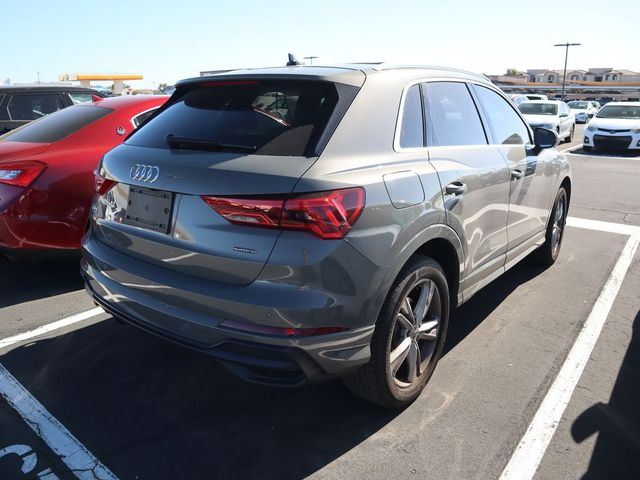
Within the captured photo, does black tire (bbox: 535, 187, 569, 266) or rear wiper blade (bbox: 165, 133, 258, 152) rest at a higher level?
rear wiper blade (bbox: 165, 133, 258, 152)

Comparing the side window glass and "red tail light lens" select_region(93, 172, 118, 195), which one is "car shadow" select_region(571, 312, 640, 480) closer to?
the side window glass

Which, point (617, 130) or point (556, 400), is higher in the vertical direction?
point (556, 400)

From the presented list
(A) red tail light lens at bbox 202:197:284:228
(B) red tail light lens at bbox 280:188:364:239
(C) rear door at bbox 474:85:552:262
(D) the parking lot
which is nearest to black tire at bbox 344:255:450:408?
(D) the parking lot

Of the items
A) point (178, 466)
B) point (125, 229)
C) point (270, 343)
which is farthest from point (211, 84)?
point (178, 466)

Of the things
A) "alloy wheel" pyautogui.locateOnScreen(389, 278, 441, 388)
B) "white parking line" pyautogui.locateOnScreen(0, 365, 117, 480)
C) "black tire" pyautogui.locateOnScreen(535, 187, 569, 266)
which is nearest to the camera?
"white parking line" pyautogui.locateOnScreen(0, 365, 117, 480)

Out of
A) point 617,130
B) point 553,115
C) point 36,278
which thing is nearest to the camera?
point 36,278

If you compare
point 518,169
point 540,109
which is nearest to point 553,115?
point 540,109

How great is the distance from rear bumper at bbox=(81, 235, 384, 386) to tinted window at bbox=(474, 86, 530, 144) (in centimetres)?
200

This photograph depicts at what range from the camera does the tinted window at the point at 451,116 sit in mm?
3104

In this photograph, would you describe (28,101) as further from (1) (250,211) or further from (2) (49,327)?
(1) (250,211)

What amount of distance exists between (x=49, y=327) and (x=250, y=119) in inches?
93.2

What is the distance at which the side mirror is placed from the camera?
14.6 feet

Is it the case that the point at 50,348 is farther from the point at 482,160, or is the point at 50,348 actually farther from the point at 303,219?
the point at 482,160

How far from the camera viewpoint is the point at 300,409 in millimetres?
2898
